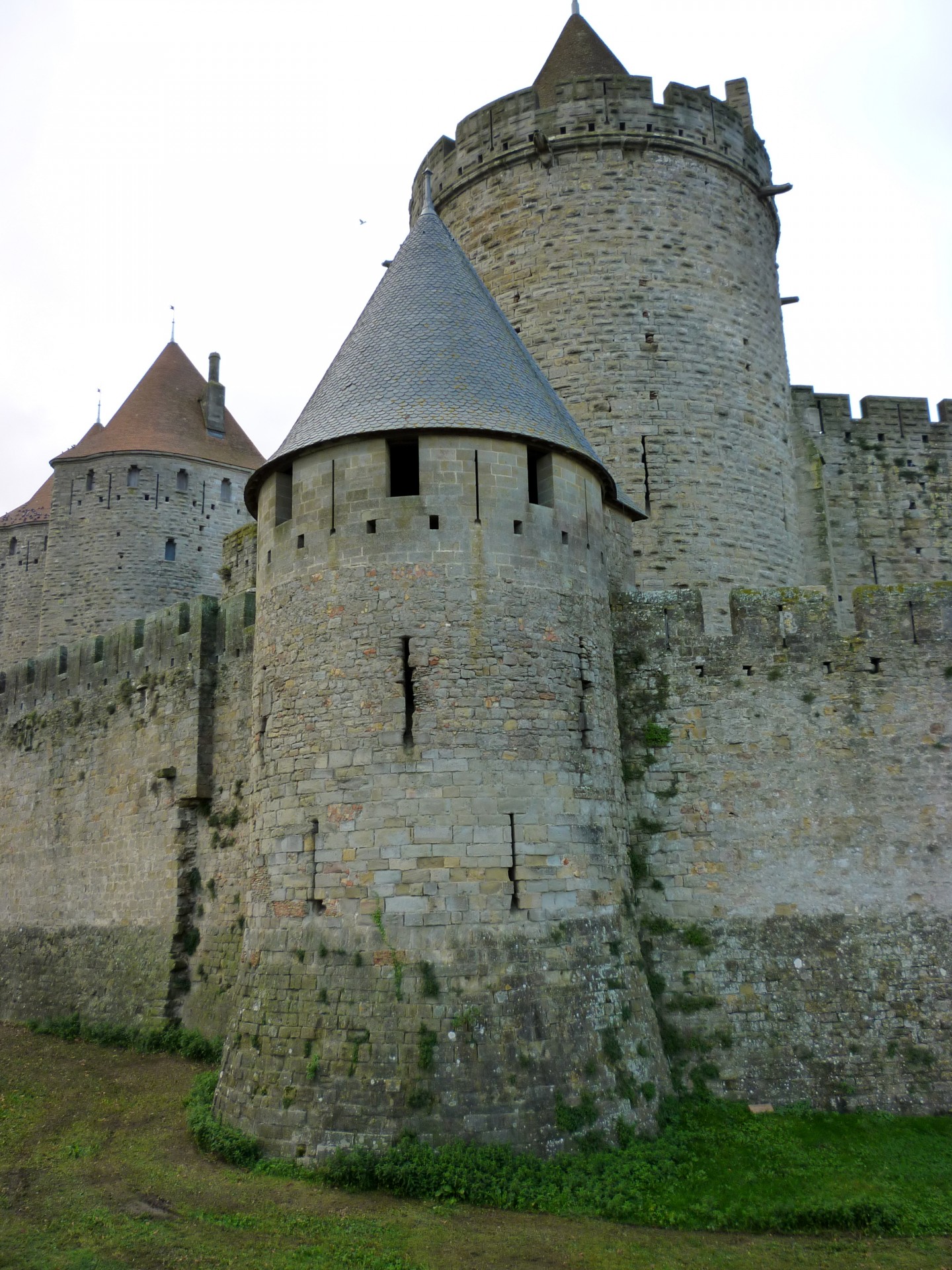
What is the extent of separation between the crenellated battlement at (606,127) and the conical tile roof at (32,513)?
21.7m

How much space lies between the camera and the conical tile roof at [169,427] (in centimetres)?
3192

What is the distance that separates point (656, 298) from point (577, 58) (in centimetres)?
561

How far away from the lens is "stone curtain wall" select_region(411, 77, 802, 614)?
1680cm

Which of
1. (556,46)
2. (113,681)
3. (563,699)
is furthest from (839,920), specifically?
(556,46)

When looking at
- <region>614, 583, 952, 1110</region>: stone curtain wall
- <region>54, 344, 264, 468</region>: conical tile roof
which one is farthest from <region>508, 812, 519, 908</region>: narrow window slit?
Result: <region>54, 344, 264, 468</region>: conical tile roof

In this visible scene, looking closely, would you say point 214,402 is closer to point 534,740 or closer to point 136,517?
point 136,517

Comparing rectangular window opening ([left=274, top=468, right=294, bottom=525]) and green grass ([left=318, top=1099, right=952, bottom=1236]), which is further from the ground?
rectangular window opening ([left=274, top=468, right=294, bottom=525])

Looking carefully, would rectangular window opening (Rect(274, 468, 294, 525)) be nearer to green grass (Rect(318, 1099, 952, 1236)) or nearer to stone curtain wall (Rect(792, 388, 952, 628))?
green grass (Rect(318, 1099, 952, 1236))

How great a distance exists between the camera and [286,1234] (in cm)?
798

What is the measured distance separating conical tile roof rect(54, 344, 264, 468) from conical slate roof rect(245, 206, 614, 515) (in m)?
20.5

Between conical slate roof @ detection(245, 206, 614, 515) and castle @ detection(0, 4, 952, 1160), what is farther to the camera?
conical slate roof @ detection(245, 206, 614, 515)

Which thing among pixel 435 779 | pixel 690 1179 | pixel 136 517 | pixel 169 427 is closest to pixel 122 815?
pixel 435 779

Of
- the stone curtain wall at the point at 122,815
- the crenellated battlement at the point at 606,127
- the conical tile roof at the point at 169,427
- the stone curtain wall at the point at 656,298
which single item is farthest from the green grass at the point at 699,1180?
the conical tile roof at the point at 169,427

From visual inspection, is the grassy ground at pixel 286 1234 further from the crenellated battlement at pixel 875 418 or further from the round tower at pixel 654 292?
the crenellated battlement at pixel 875 418
